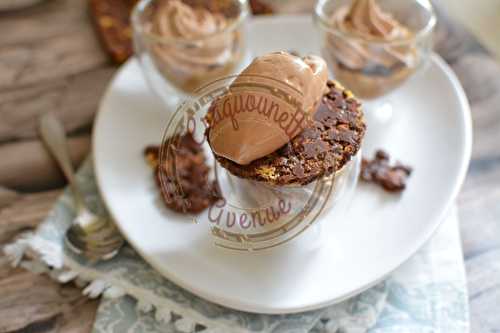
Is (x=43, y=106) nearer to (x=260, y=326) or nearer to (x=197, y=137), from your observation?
(x=197, y=137)

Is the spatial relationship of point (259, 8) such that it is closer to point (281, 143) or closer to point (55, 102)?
point (55, 102)

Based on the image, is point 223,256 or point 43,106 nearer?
Result: point 223,256

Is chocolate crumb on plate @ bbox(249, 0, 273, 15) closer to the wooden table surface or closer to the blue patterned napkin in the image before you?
the wooden table surface

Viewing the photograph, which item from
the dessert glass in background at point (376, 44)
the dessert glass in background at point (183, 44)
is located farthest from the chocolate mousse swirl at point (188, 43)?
A: the dessert glass in background at point (376, 44)

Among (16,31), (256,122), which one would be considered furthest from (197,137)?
(16,31)

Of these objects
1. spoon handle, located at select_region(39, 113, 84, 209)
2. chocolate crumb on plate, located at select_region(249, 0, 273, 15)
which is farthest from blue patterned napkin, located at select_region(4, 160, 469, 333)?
chocolate crumb on plate, located at select_region(249, 0, 273, 15)

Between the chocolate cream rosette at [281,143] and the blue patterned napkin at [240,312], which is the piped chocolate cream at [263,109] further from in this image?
the blue patterned napkin at [240,312]

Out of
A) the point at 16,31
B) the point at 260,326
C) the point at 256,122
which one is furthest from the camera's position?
the point at 16,31
